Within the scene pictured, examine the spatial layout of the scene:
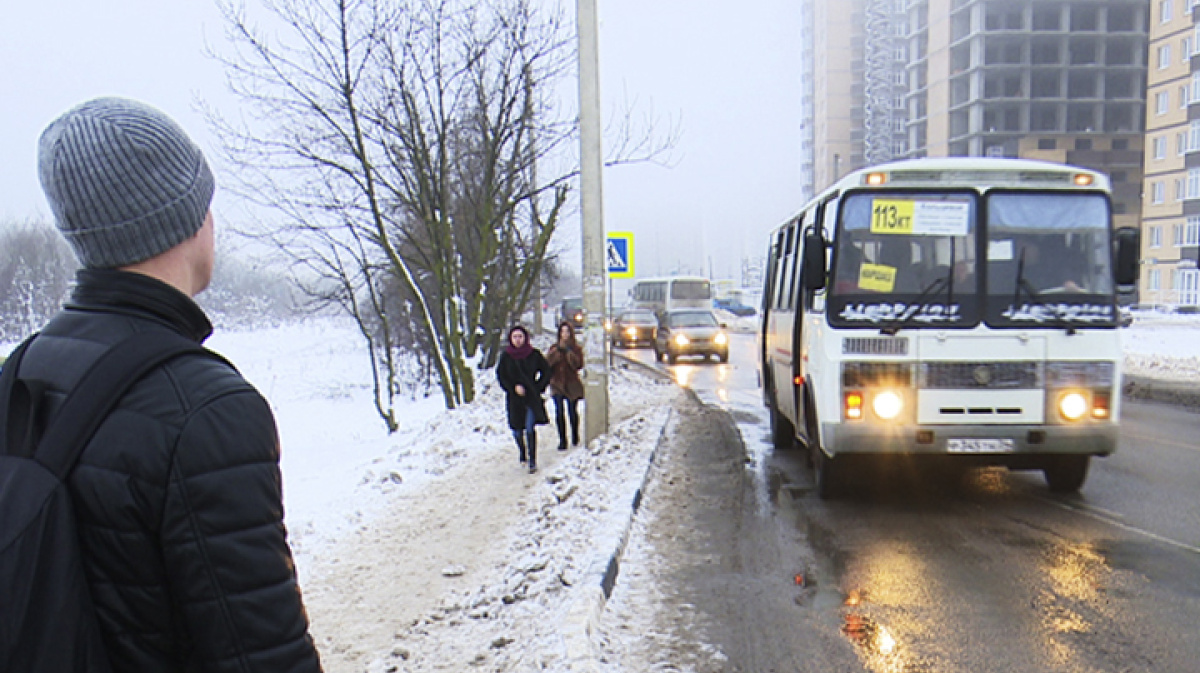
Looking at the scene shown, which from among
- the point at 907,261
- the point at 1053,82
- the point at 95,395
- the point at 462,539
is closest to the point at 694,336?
the point at 907,261

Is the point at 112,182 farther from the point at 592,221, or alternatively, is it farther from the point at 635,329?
the point at 635,329

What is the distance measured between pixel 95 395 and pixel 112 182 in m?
0.39

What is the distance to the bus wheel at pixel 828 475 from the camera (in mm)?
7968

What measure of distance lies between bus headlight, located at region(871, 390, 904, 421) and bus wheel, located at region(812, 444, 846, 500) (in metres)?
0.83

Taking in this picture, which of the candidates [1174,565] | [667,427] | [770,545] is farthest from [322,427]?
[1174,565]

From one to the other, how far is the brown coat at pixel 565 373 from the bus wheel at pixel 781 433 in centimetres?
260

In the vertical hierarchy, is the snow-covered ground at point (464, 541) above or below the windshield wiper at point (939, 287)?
below

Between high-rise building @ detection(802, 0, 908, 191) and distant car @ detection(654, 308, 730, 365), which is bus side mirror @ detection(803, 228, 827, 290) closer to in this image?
distant car @ detection(654, 308, 730, 365)

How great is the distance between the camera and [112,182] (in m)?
1.50

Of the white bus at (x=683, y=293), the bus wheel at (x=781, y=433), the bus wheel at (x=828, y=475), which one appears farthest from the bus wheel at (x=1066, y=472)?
the white bus at (x=683, y=293)

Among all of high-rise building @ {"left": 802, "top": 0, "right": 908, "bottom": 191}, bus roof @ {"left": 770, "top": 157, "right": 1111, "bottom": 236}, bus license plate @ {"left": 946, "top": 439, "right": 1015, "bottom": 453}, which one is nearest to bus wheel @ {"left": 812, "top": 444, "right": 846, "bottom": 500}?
bus license plate @ {"left": 946, "top": 439, "right": 1015, "bottom": 453}

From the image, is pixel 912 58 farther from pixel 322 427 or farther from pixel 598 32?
pixel 598 32

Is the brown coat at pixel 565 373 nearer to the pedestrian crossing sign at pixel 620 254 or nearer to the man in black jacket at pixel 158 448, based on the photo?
the pedestrian crossing sign at pixel 620 254

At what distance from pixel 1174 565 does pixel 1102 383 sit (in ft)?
5.73
